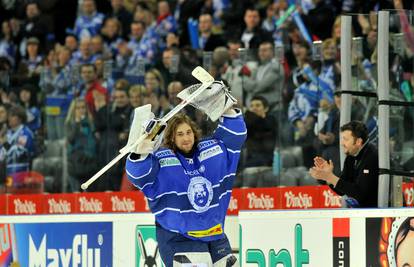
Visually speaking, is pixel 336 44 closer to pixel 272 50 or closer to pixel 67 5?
pixel 272 50

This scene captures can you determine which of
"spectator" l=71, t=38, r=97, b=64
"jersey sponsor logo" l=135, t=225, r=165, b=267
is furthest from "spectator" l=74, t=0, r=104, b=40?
"jersey sponsor logo" l=135, t=225, r=165, b=267

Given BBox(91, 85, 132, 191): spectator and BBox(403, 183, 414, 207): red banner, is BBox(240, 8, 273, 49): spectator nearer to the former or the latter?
BBox(91, 85, 132, 191): spectator

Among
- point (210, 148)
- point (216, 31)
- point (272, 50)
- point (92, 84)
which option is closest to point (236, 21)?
point (216, 31)

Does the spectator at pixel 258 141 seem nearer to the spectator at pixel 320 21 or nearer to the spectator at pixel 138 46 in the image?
the spectator at pixel 320 21

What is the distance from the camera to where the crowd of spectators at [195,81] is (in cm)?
887

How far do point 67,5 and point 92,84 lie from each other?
17.9 feet

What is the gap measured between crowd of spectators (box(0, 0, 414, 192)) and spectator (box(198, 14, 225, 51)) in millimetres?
14

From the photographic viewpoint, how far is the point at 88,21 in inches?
604

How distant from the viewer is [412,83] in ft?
26.3

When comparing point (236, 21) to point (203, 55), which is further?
point (236, 21)

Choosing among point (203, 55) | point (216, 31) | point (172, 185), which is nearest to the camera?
point (172, 185)

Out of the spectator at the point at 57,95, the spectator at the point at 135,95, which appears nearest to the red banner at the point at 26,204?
the spectator at the point at 57,95

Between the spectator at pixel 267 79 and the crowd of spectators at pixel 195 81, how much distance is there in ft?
0.04

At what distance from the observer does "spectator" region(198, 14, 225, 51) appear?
504 inches
